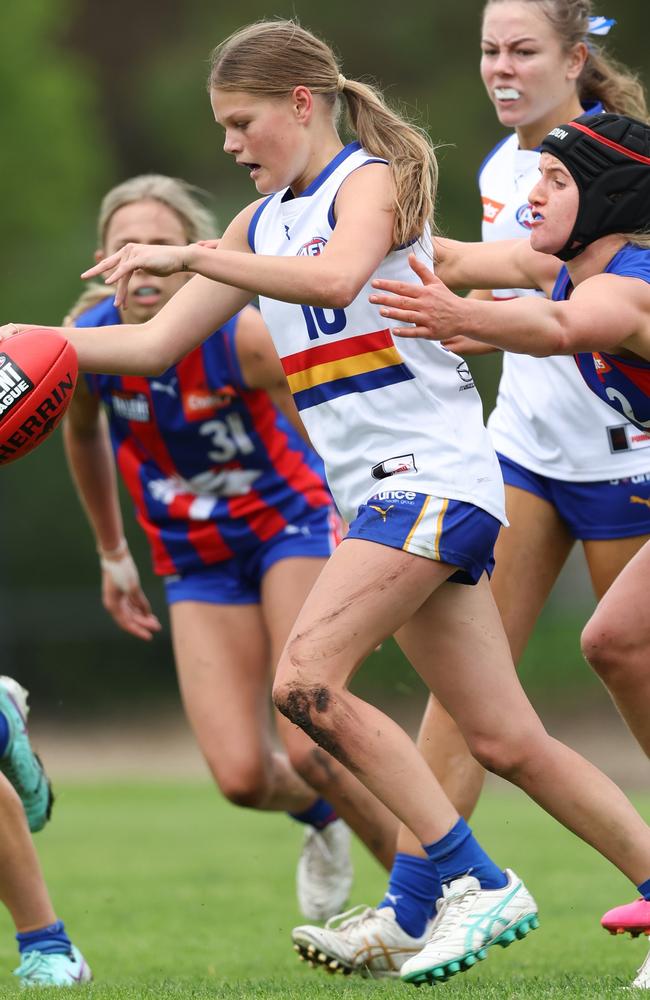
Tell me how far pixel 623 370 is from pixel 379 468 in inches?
26.5

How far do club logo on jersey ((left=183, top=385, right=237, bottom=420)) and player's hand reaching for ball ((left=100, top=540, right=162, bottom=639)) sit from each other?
0.72 metres

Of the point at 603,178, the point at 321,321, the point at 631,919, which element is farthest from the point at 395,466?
the point at 631,919

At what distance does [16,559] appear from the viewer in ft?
46.5

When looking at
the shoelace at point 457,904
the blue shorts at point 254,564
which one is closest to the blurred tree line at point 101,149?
the blue shorts at point 254,564

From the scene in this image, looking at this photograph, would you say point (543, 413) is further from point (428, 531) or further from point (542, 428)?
point (428, 531)

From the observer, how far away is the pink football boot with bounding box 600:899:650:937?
13.1ft

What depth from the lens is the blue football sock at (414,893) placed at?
4.42 meters

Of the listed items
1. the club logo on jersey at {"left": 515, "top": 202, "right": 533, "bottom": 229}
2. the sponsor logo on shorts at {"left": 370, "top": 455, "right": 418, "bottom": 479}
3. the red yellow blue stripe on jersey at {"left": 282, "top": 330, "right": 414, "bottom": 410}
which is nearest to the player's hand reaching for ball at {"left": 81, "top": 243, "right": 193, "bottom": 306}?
the red yellow blue stripe on jersey at {"left": 282, "top": 330, "right": 414, "bottom": 410}

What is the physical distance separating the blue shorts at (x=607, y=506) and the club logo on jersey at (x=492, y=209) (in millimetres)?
886

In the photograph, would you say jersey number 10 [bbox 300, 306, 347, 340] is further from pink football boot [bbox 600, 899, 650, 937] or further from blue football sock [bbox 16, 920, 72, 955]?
blue football sock [bbox 16, 920, 72, 955]

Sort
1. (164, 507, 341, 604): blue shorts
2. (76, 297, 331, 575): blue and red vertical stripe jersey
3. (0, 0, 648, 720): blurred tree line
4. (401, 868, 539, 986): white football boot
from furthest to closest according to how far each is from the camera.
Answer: (0, 0, 648, 720): blurred tree line, (164, 507, 341, 604): blue shorts, (76, 297, 331, 575): blue and red vertical stripe jersey, (401, 868, 539, 986): white football boot

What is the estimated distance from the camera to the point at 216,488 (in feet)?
18.6

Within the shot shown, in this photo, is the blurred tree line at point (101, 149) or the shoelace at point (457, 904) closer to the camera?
the shoelace at point (457, 904)

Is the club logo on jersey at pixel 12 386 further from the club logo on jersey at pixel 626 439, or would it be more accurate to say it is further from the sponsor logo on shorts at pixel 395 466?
the club logo on jersey at pixel 626 439
